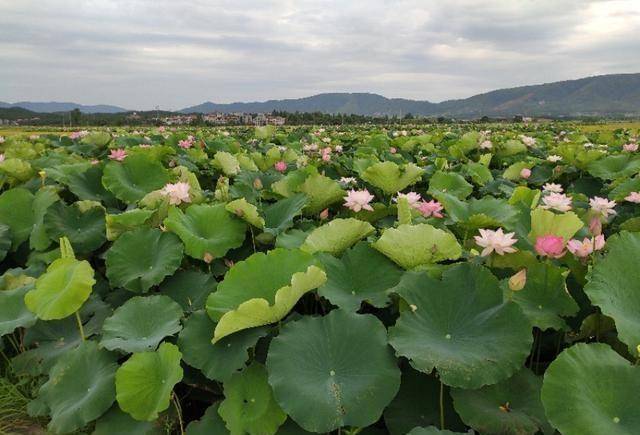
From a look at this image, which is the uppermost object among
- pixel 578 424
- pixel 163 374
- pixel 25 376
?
pixel 578 424

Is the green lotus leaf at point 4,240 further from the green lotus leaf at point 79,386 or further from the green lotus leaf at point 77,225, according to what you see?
the green lotus leaf at point 79,386

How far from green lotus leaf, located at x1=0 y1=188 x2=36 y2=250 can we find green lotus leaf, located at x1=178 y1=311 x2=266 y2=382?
1.63 metres

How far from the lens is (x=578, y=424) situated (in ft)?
3.38

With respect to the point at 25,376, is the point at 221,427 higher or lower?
higher

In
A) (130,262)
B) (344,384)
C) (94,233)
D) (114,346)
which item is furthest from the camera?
(94,233)

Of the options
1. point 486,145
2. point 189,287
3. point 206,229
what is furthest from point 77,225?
point 486,145

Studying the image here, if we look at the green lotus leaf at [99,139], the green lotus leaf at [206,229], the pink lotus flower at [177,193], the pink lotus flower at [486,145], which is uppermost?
the green lotus leaf at [99,139]

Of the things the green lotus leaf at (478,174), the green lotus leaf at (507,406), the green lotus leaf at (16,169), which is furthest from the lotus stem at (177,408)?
the green lotus leaf at (16,169)

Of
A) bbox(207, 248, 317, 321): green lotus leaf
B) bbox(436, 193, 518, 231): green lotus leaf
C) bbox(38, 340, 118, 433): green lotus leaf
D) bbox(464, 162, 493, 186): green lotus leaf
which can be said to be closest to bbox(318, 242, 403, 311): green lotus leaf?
bbox(207, 248, 317, 321): green lotus leaf

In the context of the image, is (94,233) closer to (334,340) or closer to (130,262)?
(130,262)

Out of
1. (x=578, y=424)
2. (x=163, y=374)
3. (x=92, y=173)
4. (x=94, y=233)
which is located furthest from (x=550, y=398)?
(x=92, y=173)

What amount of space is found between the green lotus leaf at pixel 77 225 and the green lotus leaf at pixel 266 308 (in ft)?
4.16

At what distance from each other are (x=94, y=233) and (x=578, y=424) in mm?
2193

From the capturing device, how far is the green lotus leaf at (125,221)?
81.7 inches
